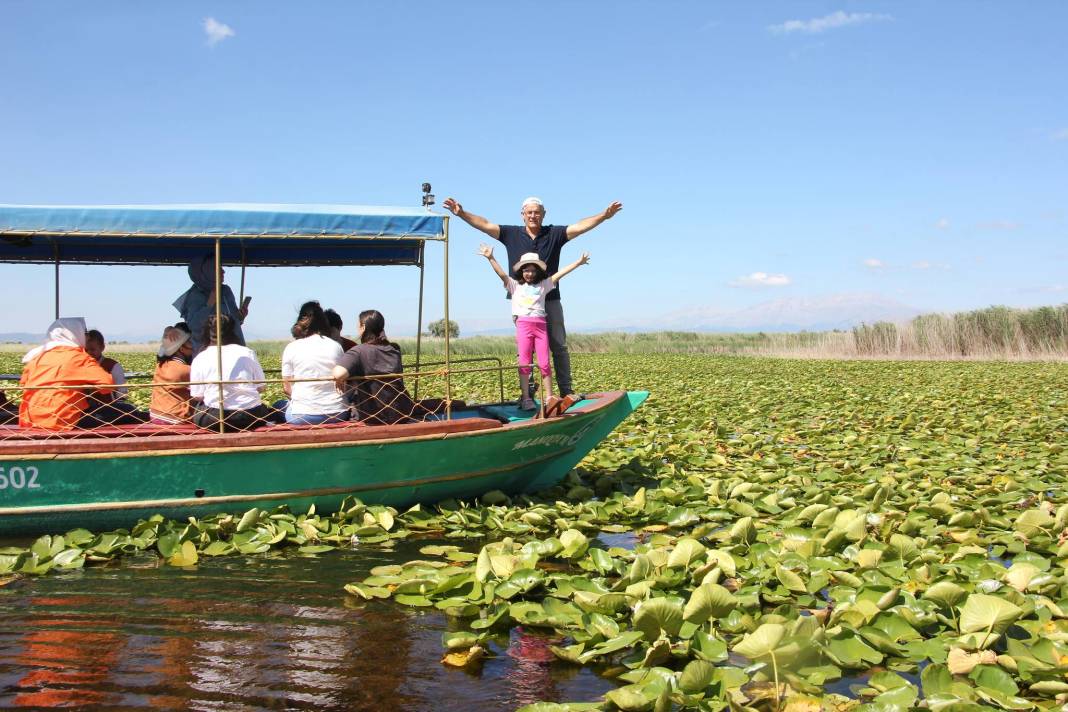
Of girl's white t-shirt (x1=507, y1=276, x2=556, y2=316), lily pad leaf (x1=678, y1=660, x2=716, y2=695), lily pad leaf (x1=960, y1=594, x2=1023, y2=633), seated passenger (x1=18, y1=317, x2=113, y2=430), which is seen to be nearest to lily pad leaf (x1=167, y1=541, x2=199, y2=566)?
seated passenger (x1=18, y1=317, x2=113, y2=430)

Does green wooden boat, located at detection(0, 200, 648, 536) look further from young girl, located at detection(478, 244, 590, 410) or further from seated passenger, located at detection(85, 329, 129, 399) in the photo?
seated passenger, located at detection(85, 329, 129, 399)

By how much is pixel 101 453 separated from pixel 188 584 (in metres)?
1.10

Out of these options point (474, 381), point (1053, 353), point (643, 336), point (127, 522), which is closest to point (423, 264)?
point (127, 522)

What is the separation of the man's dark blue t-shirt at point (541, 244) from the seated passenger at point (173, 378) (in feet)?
7.81

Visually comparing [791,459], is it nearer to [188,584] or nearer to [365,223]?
[365,223]

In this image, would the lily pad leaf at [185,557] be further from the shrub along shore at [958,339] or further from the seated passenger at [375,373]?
the shrub along shore at [958,339]

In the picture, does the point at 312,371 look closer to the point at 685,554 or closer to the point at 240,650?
the point at 240,650

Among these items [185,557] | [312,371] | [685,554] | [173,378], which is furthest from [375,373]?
A: [685,554]

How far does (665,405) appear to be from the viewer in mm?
12117

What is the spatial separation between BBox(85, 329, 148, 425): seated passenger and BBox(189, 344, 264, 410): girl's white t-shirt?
480 millimetres

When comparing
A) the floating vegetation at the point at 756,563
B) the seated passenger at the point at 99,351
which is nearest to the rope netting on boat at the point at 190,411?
the seated passenger at the point at 99,351

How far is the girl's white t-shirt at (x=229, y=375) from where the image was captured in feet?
17.9

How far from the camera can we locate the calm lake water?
305cm

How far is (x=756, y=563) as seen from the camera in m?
4.24
